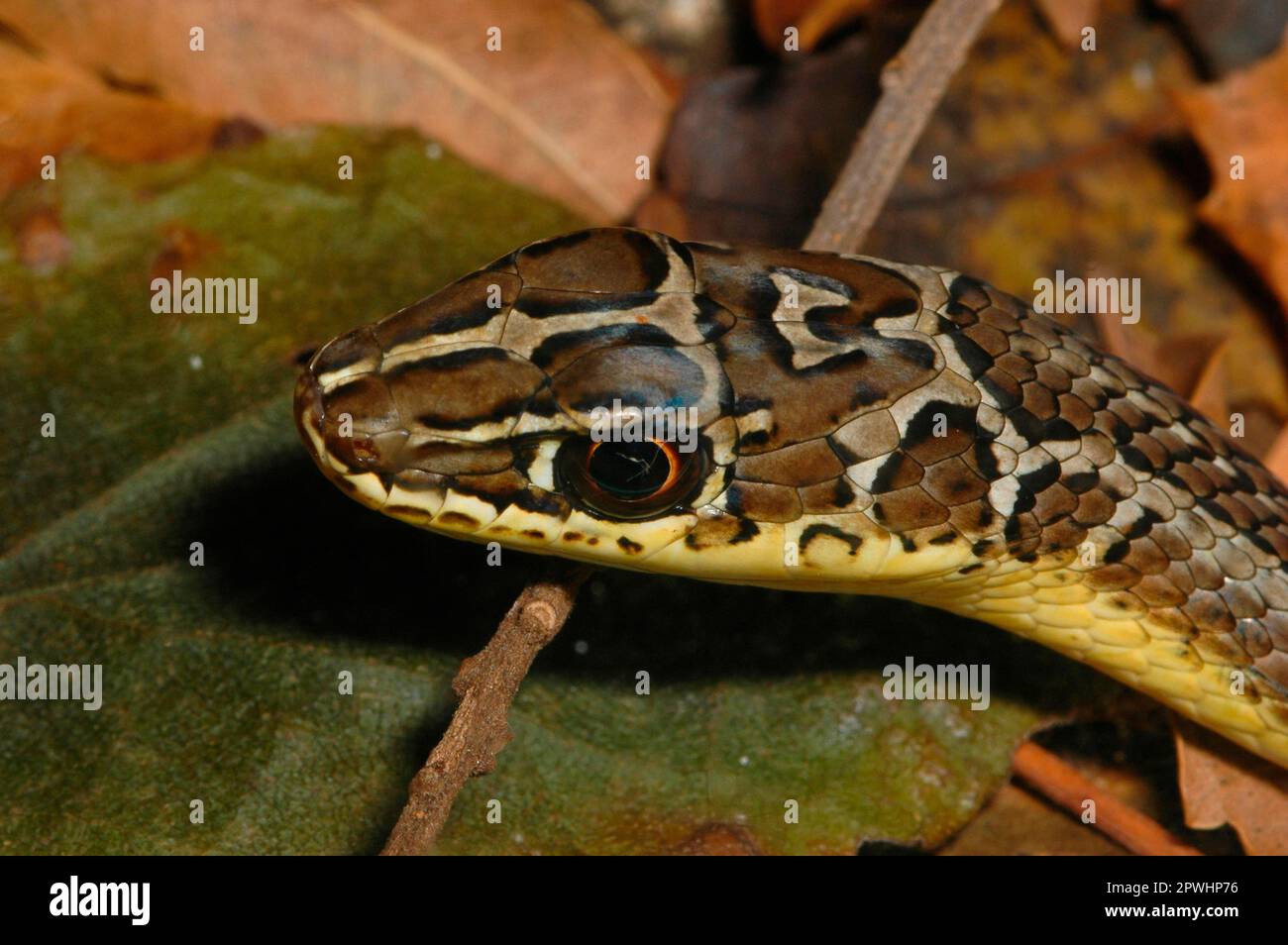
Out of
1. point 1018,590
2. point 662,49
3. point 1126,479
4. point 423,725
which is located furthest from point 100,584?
point 662,49

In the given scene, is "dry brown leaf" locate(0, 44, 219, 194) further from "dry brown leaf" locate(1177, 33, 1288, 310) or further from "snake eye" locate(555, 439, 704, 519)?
"dry brown leaf" locate(1177, 33, 1288, 310)

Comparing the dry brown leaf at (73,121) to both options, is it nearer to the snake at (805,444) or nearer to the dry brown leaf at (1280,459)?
the snake at (805,444)

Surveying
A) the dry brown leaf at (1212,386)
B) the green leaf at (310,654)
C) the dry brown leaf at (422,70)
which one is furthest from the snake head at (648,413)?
the dry brown leaf at (422,70)

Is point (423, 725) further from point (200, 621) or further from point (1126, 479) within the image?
point (1126, 479)

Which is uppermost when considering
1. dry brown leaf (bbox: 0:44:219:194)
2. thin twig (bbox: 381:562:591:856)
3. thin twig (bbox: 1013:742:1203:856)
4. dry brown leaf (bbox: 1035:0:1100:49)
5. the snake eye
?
dry brown leaf (bbox: 1035:0:1100:49)

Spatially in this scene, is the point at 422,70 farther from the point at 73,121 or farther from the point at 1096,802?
the point at 1096,802

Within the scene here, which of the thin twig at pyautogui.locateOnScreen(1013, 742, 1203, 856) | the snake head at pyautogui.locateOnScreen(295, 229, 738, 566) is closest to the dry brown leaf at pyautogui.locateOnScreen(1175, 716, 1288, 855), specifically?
the thin twig at pyautogui.locateOnScreen(1013, 742, 1203, 856)

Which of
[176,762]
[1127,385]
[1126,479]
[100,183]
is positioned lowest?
[176,762]
